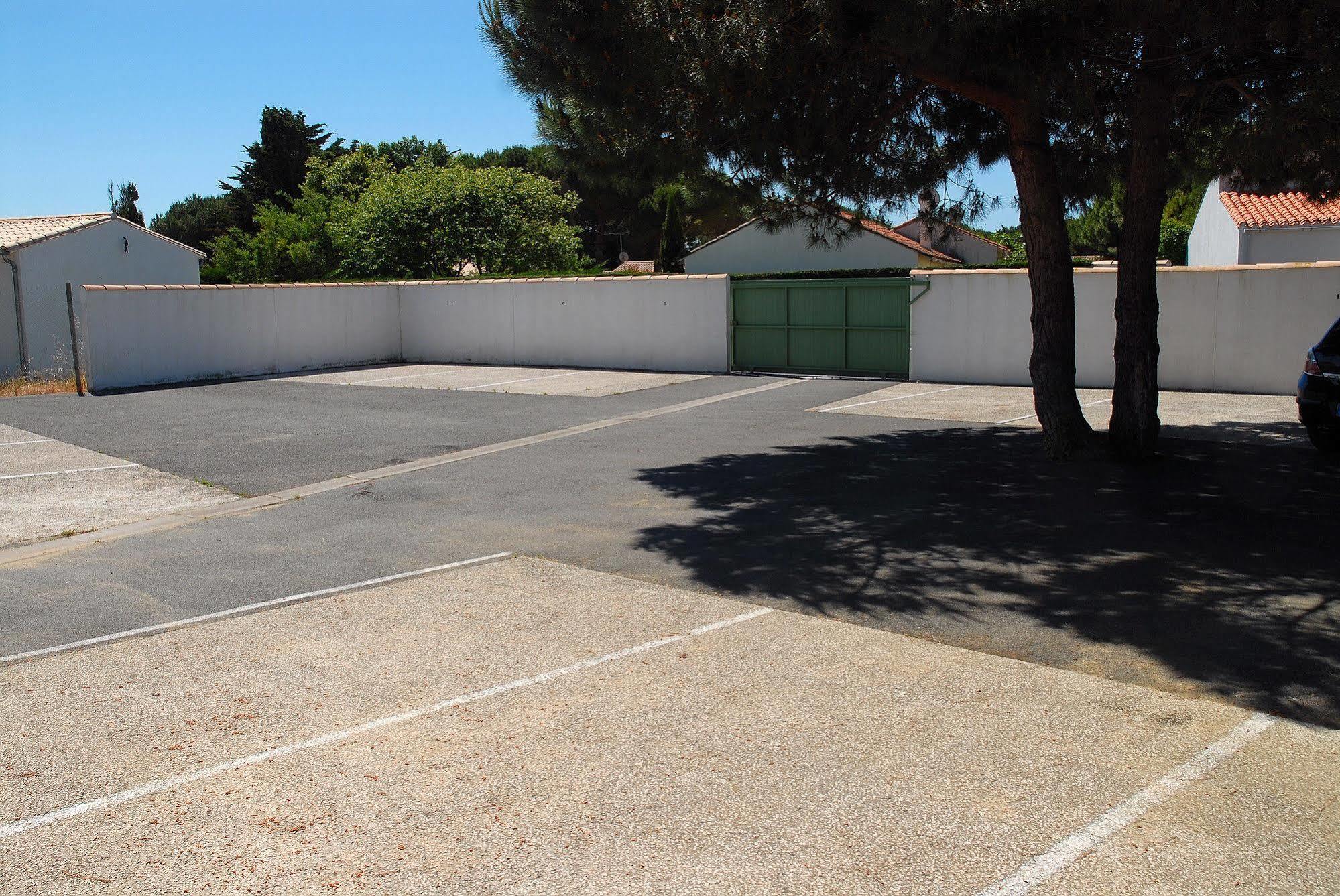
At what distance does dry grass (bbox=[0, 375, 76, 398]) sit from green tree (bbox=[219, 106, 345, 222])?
3854 centimetres

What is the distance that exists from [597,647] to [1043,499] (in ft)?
17.2

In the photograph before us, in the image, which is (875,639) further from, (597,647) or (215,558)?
(215,558)

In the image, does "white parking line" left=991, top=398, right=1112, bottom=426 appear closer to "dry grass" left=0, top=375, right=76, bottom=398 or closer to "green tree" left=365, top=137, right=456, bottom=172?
"dry grass" left=0, top=375, right=76, bottom=398

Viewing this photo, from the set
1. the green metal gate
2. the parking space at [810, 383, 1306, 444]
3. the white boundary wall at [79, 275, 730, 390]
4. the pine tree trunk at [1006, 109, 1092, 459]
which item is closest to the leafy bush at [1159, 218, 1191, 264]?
the green metal gate

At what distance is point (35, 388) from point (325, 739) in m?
19.7

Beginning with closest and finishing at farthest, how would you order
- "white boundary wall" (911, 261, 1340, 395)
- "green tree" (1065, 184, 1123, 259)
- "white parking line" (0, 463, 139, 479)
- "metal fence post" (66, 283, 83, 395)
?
"white parking line" (0, 463, 139, 479), "white boundary wall" (911, 261, 1340, 395), "metal fence post" (66, 283, 83, 395), "green tree" (1065, 184, 1123, 259)

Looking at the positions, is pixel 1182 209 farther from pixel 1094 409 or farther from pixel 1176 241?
pixel 1094 409

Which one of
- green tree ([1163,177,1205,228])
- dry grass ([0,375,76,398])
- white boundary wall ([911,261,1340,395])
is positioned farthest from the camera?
green tree ([1163,177,1205,228])

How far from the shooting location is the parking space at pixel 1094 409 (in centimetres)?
1383

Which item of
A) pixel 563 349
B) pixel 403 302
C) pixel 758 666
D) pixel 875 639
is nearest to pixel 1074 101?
pixel 875 639

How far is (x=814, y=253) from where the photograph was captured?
46375mm

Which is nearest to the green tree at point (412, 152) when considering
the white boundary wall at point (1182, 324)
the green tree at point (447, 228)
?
the green tree at point (447, 228)

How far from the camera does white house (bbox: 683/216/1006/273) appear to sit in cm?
4275

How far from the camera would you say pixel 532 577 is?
25.7ft
